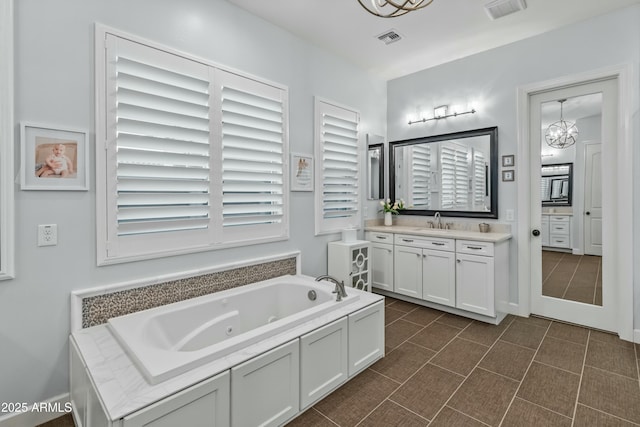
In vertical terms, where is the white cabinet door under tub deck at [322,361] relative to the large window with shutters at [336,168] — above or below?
below

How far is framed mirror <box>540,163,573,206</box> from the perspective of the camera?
10.8 ft

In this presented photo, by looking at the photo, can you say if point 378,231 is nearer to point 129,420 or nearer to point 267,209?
point 267,209

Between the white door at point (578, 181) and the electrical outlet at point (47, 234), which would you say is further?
the white door at point (578, 181)

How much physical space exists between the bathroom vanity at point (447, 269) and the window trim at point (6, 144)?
134 inches

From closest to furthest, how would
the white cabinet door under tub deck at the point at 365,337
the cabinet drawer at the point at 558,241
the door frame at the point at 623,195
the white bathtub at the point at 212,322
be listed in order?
the white bathtub at the point at 212,322, the white cabinet door under tub deck at the point at 365,337, the door frame at the point at 623,195, the cabinet drawer at the point at 558,241

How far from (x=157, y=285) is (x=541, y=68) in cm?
423

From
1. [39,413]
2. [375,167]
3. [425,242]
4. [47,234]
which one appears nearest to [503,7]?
[375,167]

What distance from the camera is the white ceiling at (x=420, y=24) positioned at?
281 cm

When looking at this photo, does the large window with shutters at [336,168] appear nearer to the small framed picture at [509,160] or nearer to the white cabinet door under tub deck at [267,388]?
the small framed picture at [509,160]

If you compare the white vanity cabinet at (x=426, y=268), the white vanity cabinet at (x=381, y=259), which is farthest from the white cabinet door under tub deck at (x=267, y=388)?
the white vanity cabinet at (x=381, y=259)

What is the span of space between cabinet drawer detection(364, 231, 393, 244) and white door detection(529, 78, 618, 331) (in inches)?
61.0

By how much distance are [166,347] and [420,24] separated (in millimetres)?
3627

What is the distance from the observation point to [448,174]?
4.04m

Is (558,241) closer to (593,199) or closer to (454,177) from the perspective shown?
(593,199)
